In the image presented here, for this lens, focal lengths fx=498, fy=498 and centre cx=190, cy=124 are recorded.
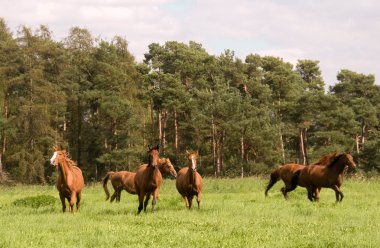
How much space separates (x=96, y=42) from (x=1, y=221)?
5413 cm

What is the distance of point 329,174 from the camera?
20.9 metres

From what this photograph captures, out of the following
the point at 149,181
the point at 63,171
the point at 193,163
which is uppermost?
the point at 193,163

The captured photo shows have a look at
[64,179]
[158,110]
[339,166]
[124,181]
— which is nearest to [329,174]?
[339,166]

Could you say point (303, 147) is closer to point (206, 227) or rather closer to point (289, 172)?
point (289, 172)

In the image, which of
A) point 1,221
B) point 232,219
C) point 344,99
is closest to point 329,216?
point 232,219

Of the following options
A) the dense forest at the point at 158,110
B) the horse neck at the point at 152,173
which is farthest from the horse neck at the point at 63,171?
the dense forest at the point at 158,110

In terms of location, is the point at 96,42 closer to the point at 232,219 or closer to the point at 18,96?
the point at 18,96

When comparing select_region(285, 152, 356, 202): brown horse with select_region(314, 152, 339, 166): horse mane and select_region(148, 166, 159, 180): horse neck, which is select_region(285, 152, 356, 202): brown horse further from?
select_region(148, 166, 159, 180): horse neck

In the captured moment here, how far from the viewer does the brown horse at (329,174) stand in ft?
67.9

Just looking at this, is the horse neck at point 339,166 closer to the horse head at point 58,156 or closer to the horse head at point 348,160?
the horse head at point 348,160

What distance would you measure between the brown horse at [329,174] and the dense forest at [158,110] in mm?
35471

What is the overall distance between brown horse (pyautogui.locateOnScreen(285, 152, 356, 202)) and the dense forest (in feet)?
116

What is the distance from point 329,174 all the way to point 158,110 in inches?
1877

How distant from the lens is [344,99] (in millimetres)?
72375
